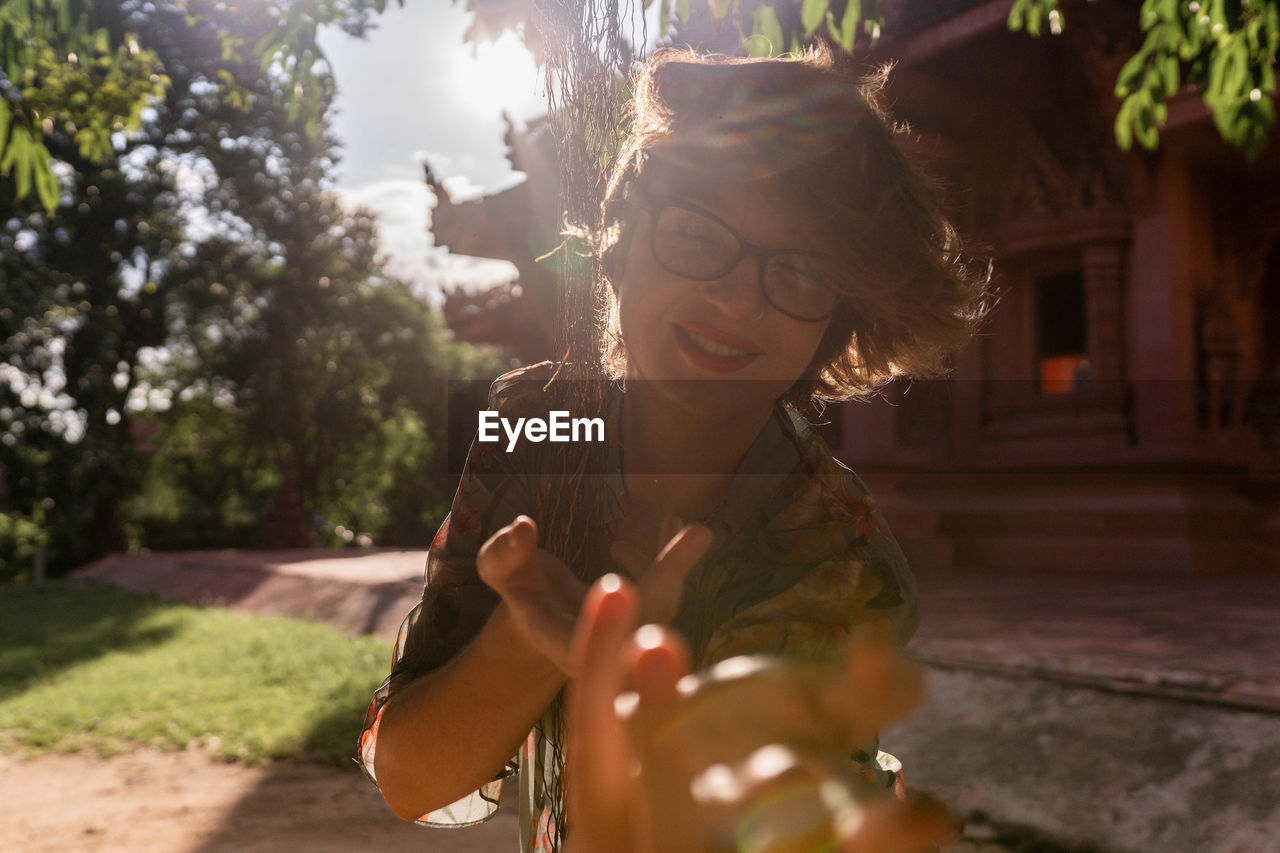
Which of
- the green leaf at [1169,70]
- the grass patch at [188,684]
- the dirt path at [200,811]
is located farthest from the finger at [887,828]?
the grass patch at [188,684]

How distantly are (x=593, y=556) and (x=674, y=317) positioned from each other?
316mm

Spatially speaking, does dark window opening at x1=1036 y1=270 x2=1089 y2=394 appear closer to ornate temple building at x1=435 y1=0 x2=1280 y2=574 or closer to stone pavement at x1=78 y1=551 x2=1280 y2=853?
ornate temple building at x1=435 y1=0 x2=1280 y2=574

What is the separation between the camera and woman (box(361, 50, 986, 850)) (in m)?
1.06

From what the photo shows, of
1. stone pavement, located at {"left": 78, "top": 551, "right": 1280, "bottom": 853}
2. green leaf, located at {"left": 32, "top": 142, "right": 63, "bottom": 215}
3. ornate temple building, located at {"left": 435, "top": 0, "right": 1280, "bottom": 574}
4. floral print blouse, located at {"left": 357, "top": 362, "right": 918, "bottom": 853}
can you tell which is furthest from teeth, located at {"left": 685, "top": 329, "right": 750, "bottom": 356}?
ornate temple building, located at {"left": 435, "top": 0, "right": 1280, "bottom": 574}

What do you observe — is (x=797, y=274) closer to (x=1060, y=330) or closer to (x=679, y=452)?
(x=679, y=452)

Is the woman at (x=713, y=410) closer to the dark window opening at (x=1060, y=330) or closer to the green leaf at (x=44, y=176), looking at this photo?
the green leaf at (x=44, y=176)

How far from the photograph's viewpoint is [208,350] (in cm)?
2020

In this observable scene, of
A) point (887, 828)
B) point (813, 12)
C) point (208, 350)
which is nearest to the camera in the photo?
point (887, 828)

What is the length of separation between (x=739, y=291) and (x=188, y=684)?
594 centimetres

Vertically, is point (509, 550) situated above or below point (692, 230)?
below

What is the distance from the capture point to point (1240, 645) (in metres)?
4.20

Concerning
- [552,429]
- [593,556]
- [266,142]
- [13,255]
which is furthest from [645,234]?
[266,142]

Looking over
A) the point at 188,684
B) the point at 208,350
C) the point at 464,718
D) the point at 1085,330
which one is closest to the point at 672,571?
the point at 464,718

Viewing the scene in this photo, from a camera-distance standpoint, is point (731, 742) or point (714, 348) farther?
point (714, 348)
